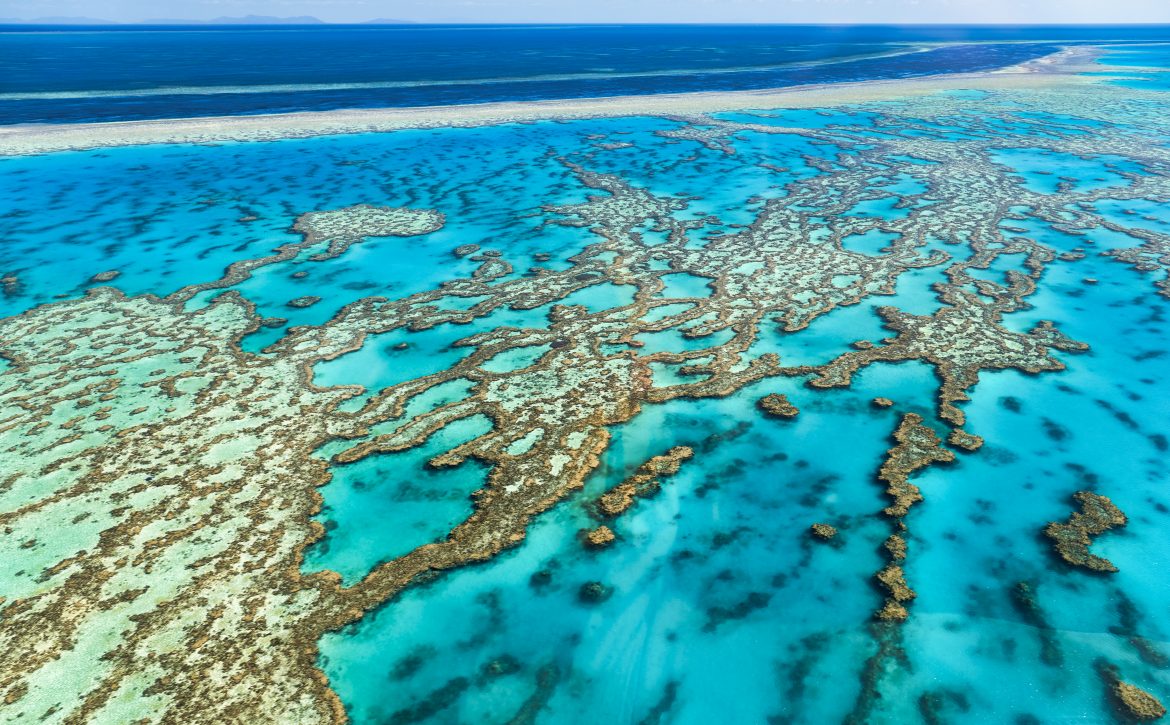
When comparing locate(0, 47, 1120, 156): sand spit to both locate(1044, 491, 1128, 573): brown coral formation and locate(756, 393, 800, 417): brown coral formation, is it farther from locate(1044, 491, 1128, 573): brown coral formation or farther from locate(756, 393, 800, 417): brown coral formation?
locate(1044, 491, 1128, 573): brown coral formation

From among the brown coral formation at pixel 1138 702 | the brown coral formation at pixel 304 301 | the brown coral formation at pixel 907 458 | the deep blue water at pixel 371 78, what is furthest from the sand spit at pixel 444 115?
the brown coral formation at pixel 1138 702

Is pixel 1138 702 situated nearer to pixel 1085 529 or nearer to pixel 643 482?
pixel 1085 529

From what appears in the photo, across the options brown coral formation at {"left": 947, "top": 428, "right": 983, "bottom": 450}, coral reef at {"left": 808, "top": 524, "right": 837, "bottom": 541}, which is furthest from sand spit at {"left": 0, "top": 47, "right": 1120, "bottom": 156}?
coral reef at {"left": 808, "top": 524, "right": 837, "bottom": 541}

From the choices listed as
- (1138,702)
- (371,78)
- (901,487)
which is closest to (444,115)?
(371,78)

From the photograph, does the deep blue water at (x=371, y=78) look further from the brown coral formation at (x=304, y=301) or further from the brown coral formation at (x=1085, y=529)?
the brown coral formation at (x=1085, y=529)

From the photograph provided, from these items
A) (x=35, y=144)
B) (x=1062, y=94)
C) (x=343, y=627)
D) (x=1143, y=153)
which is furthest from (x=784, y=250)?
(x=1062, y=94)
